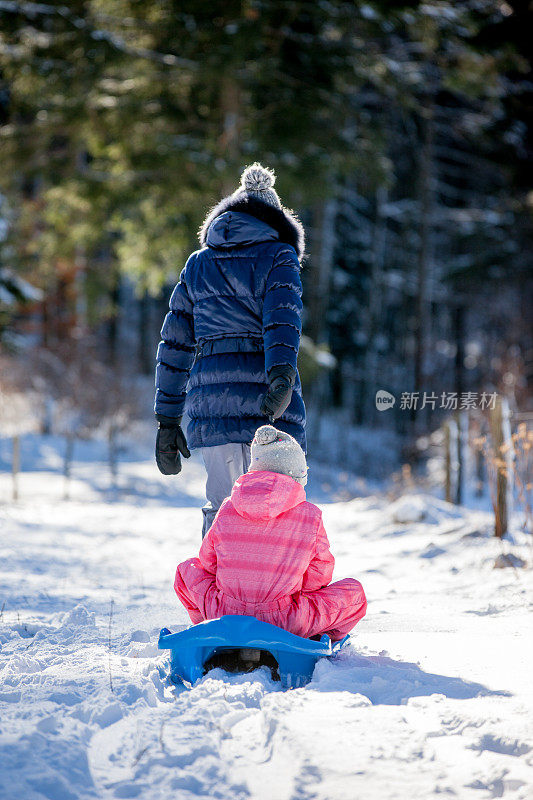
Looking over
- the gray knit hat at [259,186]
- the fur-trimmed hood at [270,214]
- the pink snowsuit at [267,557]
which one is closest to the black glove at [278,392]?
the pink snowsuit at [267,557]

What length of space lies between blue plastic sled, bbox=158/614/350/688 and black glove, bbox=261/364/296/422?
36.7 inches

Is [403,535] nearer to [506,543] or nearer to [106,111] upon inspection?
[506,543]

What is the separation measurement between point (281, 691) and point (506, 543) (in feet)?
10.8

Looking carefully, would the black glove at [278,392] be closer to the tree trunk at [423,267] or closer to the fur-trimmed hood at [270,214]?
the fur-trimmed hood at [270,214]

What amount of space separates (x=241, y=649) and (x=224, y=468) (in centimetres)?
97

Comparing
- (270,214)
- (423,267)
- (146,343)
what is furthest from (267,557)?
(146,343)

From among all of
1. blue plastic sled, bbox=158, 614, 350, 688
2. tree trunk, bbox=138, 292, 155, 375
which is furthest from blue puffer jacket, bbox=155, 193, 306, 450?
tree trunk, bbox=138, 292, 155, 375

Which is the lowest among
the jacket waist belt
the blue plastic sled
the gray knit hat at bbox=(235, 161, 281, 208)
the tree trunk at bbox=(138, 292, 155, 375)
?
the tree trunk at bbox=(138, 292, 155, 375)

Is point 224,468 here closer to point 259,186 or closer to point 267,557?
point 267,557

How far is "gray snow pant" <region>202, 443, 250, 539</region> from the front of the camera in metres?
3.39

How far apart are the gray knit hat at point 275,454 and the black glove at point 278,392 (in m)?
0.35

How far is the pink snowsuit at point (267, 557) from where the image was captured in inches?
104

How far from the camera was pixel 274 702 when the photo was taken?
7.56 ft

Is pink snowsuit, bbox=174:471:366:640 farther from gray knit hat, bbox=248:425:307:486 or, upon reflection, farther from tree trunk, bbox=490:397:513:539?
tree trunk, bbox=490:397:513:539
